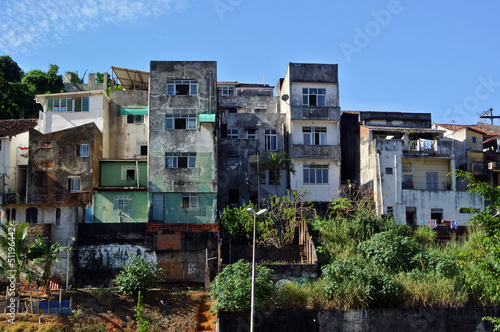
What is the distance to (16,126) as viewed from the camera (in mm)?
44625

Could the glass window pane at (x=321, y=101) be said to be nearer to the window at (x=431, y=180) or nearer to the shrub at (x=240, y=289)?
the window at (x=431, y=180)

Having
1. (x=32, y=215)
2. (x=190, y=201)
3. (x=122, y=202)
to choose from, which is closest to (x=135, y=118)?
(x=122, y=202)

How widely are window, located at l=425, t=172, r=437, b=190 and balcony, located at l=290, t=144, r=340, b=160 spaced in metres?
6.49

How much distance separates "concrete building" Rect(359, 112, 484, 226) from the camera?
132 ft

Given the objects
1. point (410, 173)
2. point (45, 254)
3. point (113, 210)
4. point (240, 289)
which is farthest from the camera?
point (410, 173)

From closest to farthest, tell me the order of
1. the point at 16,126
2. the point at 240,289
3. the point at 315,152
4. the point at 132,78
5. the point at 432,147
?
the point at 240,289, the point at 432,147, the point at 315,152, the point at 16,126, the point at 132,78

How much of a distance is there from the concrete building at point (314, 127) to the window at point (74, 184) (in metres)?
14.1

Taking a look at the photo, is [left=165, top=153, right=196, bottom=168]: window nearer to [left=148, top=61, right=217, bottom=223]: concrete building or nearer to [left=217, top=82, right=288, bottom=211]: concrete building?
[left=148, top=61, right=217, bottom=223]: concrete building

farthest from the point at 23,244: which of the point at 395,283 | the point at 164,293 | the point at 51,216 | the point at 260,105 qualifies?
the point at 260,105

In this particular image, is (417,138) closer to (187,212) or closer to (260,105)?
(260,105)

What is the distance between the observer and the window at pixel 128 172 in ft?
127

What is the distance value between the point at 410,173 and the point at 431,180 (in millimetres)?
Result: 1560

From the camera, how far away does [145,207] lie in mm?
37719

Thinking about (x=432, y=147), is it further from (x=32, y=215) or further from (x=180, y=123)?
(x=32, y=215)
